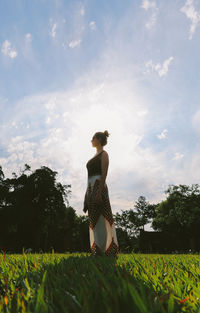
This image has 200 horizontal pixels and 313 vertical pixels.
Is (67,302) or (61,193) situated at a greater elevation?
(61,193)

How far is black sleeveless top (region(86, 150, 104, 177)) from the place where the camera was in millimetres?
4777

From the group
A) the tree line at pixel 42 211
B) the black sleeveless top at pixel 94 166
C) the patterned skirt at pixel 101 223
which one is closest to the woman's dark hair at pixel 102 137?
the black sleeveless top at pixel 94 166

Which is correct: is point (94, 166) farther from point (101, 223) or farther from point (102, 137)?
point (101, 223)

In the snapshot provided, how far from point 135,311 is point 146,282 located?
86 centimetres

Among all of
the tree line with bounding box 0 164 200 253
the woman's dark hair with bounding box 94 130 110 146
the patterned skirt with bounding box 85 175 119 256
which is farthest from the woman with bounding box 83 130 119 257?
the tree line with bounding box 0 164 200 253

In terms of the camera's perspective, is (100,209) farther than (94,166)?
No

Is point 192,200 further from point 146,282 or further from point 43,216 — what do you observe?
point 146,282

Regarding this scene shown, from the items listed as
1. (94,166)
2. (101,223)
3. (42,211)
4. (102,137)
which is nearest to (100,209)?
(101,223)

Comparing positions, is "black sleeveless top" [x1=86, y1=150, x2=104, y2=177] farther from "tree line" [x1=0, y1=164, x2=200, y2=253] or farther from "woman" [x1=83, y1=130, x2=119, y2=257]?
"tree line" [x1=0, y1=164, x2=200, y2=253]

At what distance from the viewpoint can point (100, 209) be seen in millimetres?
4531

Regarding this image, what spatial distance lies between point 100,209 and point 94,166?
0.87 m

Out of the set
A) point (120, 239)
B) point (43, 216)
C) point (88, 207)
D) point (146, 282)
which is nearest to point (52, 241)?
point (43, 216)

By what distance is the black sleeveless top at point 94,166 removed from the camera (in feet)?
15.7

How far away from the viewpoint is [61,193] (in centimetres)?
4244
